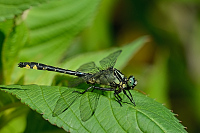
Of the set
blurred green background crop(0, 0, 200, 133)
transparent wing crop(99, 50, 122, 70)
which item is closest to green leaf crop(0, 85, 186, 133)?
transparent wing crop(99, 50, 122, 70)

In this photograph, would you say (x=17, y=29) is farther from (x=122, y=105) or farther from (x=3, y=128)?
(x=122, y=105)

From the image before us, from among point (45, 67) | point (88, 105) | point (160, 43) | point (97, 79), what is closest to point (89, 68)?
point (97, 79)

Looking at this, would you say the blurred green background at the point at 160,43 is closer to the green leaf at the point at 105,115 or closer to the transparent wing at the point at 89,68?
the transparent wing at the point at 89,68

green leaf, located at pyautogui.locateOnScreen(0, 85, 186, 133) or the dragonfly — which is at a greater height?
the dragonfly

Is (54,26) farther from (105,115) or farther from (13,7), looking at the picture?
(105,115)

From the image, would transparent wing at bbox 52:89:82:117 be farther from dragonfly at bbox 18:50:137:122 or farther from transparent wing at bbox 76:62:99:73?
transparent wing at bbox 76:62:99:73

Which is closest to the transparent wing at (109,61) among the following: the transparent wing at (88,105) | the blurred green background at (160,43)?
the transparent wing at (88,105)
